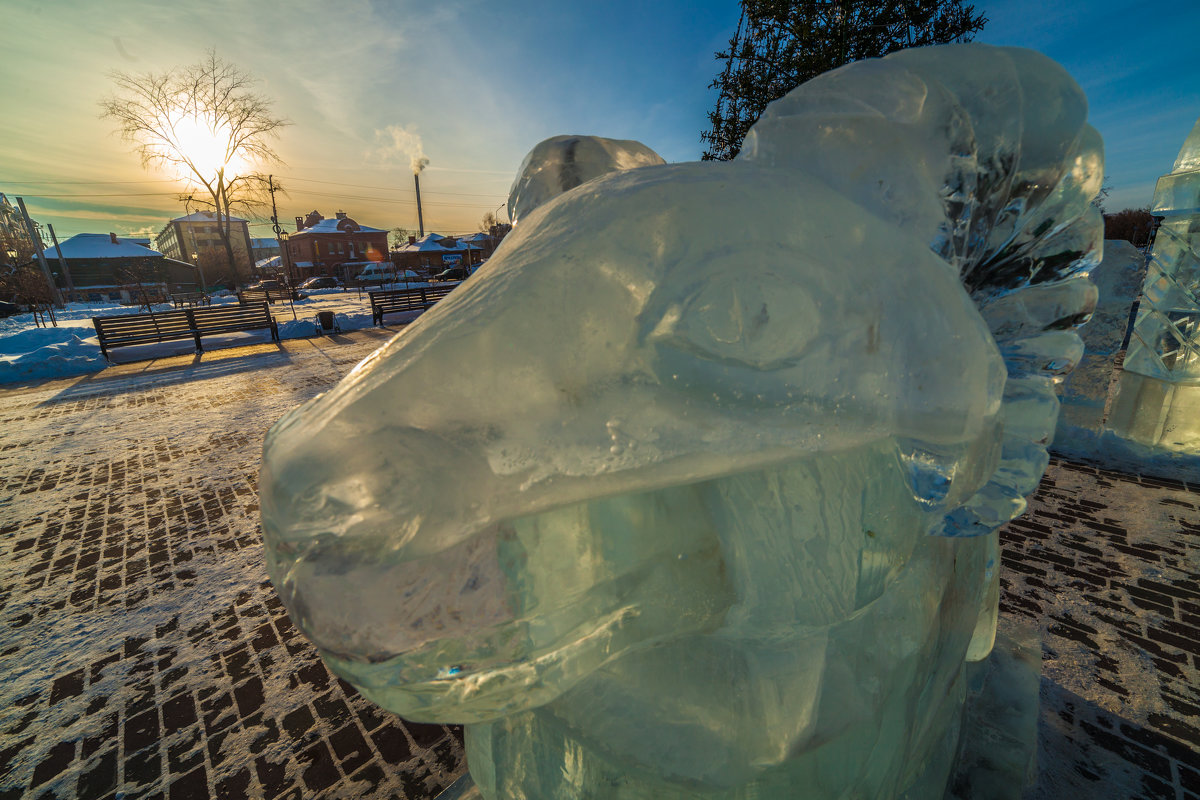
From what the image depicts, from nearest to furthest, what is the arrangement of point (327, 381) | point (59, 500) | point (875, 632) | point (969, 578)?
point (875, 632) < point (969, 578) < point (59, 500) < point (327, 381)

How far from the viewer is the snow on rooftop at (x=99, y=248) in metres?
39.7

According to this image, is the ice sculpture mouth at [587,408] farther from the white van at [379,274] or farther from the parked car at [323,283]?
the parked car at [323,283]

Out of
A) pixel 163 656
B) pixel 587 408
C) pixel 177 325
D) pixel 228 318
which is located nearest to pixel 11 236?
pixel 177 325

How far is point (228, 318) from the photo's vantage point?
41.5 ft

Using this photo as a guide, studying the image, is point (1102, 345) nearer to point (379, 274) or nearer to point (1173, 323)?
point (1173, 323)

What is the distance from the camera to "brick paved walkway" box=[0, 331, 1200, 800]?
2240 mm

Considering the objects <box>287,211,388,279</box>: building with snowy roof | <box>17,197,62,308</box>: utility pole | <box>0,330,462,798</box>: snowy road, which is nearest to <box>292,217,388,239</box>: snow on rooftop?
<box>287,211,388,279</box>: building with snowy roof

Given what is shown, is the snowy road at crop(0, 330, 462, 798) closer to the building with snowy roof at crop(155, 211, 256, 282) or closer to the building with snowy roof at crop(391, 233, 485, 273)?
the building with snowy roof at crop(391, 233, 485, 273)

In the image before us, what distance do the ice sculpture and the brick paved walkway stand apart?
2.03 metres

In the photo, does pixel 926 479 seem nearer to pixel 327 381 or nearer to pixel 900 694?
pixel 900 694

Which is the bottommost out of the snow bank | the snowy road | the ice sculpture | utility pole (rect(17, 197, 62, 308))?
the snowy road

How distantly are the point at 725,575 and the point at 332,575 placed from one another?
0.50 metres

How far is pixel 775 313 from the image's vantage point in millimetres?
629

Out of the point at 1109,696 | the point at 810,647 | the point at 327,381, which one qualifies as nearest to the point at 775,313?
the point at 810,647
